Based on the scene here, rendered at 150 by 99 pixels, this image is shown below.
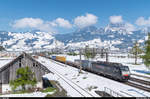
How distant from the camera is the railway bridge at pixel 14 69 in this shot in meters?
29.0

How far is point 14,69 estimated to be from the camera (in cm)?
2989

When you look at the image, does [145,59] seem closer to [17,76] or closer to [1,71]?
[17,76]

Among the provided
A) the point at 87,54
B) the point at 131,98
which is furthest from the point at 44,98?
the point at 87,54

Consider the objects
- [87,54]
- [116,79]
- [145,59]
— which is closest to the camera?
[116,79]

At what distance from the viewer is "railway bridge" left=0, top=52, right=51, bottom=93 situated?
29.0m

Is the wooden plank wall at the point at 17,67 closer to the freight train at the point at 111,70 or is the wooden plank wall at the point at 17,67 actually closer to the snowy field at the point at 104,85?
the snowy field at the point at 104,85

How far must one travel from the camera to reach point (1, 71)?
1142 inches

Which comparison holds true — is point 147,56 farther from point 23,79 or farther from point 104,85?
point 23,79

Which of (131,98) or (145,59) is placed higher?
(145,59)

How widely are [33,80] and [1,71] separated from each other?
6.03 metres

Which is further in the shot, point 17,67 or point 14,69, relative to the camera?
point 17,67

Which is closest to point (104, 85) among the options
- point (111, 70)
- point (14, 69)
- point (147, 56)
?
point (111, 70)

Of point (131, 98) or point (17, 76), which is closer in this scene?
point (131, 98)

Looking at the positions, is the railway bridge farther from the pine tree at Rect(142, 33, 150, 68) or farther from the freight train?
the pine tree at Rect(142, 33, 150, 68)
